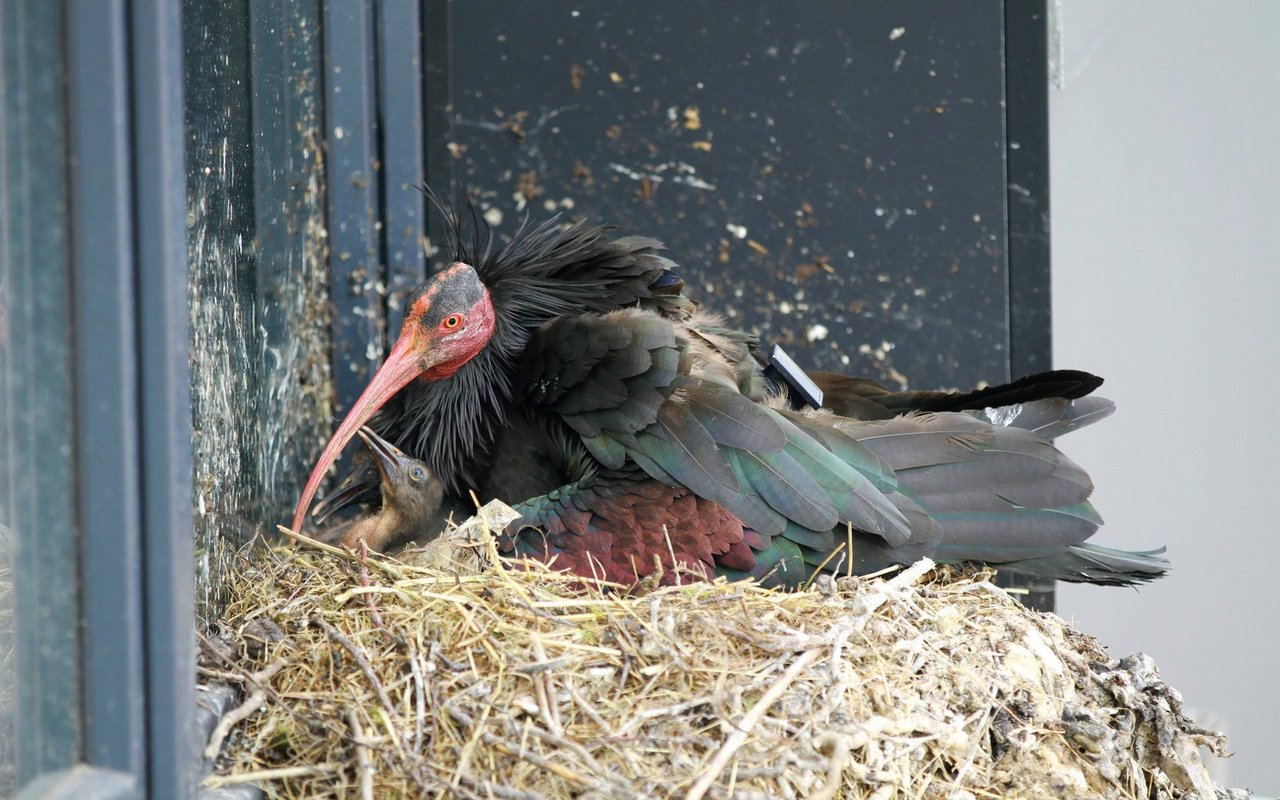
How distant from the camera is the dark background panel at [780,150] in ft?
10.2

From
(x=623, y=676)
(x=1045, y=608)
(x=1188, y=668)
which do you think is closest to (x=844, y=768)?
(x=623, y=676)

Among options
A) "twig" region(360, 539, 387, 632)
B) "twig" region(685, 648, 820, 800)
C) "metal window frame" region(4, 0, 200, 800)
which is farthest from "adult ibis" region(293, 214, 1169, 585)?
"metal window frame" region(4, 0, 200, 800)

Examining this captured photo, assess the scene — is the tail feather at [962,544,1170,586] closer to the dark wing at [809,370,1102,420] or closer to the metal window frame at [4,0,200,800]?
the dark wing at [809,370,1102,420]

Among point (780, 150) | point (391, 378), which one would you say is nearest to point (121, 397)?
point (391, 378)

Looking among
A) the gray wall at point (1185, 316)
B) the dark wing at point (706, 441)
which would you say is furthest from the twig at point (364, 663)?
the gray wall at point (1185, 316)

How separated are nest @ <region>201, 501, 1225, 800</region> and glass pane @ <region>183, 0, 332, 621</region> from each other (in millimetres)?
257

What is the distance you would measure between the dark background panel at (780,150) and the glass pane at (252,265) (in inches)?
18.2

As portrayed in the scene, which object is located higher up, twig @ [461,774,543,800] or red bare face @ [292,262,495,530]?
red bare face @ [292,262,495,530]

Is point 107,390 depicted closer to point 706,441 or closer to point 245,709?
point 245,709

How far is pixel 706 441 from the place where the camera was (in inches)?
86.0

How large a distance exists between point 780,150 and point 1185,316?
4.69 ft

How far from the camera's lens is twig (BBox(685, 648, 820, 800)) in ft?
4.81

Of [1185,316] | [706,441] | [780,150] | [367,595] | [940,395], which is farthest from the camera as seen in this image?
[1185,316]

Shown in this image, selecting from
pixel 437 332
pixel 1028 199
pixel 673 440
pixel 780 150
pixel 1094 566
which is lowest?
pixel 1094 566
